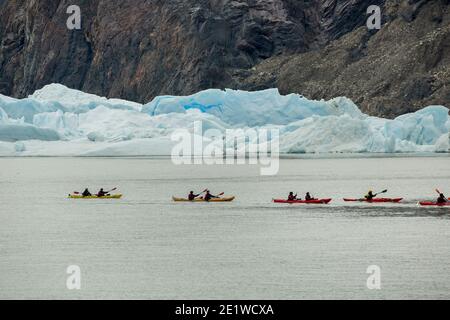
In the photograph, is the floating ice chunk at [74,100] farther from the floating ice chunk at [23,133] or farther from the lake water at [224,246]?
the lake water at [224,246]

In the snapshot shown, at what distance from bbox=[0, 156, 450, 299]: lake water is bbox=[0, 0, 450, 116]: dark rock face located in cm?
5770

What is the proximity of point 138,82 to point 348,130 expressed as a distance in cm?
6045

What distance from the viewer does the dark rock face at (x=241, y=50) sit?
11519cm

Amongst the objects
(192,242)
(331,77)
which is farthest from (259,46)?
(192,242)

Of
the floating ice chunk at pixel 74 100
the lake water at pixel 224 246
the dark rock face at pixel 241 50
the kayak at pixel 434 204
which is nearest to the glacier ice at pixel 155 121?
the floating ice chunk at pixel 74 100

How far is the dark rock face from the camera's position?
115188mm

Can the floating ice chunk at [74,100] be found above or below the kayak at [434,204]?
above

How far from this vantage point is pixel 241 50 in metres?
136

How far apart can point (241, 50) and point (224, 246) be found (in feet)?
338

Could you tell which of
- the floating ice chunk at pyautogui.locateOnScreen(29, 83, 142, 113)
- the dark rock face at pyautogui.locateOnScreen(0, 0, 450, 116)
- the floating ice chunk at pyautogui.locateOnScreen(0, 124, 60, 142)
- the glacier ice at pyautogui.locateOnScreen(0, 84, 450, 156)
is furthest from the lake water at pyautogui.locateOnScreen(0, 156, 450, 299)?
the dark rock face at pyautogui.locateOnScreen(0, 0, 450, 116)

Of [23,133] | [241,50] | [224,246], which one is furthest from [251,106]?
[224,246]

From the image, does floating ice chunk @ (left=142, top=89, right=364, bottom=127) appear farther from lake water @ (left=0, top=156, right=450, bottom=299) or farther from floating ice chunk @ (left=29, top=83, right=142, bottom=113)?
lake water @ (left=0, top=156, right=450, bottom=299)

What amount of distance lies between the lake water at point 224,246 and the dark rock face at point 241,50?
5770 cm

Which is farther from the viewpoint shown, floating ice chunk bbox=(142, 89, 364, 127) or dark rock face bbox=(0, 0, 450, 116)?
dark rock face bbox=(0, 0, 450, 116)
